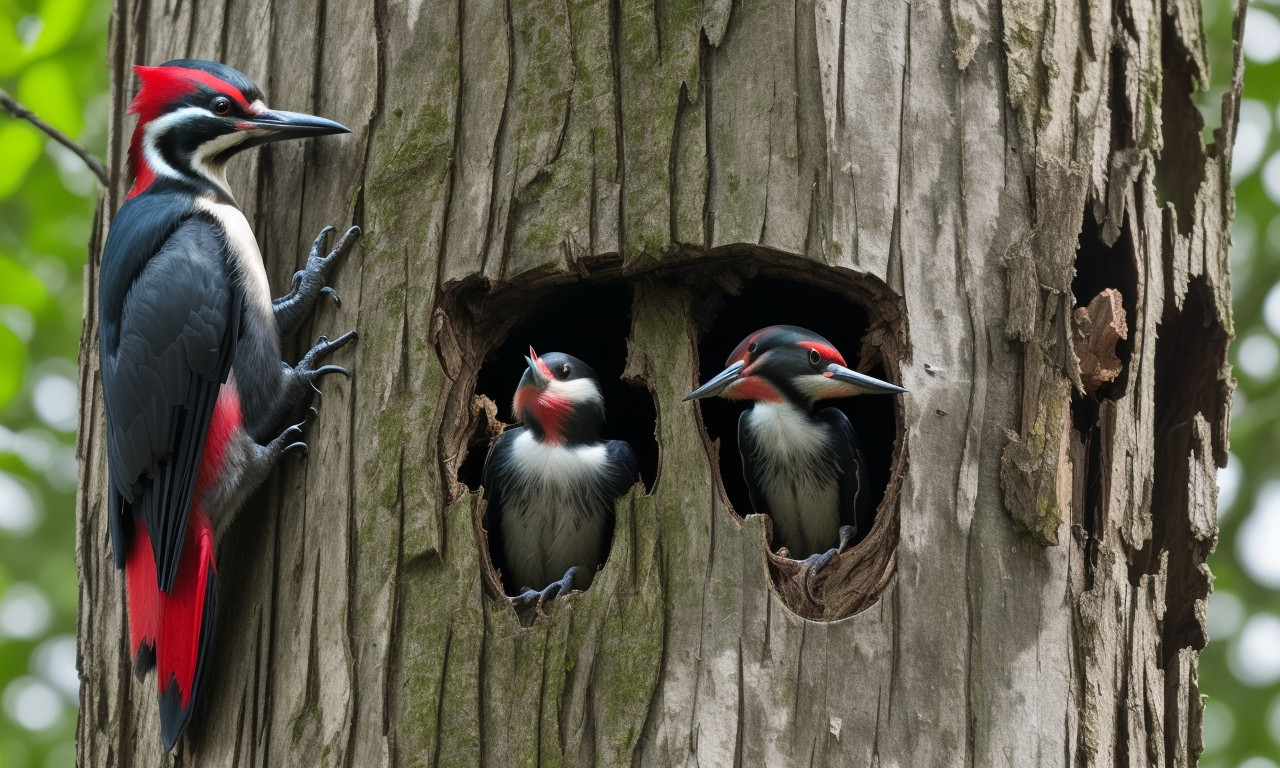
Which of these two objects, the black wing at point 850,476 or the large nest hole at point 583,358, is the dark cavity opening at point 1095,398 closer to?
the black wing at point 850,476

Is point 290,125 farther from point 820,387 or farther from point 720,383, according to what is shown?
point 820,387

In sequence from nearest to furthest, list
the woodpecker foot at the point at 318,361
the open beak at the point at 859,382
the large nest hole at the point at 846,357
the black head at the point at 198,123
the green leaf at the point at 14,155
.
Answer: the large nest hole at the point at 846,357 → the open beak at the point at 859,382 → the woodpecker foot at the point at 318,361 → the black head at the point at 198,123 → the green leaf at the point at 14,155

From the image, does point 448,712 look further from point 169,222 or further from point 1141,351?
point 1141,351

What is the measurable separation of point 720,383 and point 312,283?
108 centimetres

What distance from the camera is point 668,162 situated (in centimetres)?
303

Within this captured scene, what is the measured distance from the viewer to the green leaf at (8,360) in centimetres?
397

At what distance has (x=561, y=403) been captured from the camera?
3.75 metres

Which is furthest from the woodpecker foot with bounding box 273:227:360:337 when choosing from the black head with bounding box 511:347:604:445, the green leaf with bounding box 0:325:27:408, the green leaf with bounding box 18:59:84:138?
the green leaf with bounding box 18:59:84:138

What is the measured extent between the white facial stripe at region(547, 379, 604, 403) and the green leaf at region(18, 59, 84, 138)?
2.08 metres

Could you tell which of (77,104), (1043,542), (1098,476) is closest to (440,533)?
(1043,542)

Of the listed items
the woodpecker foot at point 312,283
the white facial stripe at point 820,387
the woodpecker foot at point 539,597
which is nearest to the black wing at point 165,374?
Result: the woodpecker foot at point 312,283

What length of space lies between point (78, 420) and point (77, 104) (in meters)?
1.35

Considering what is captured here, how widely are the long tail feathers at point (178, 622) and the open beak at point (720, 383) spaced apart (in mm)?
1236

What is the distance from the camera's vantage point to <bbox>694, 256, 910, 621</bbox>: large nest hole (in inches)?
112
